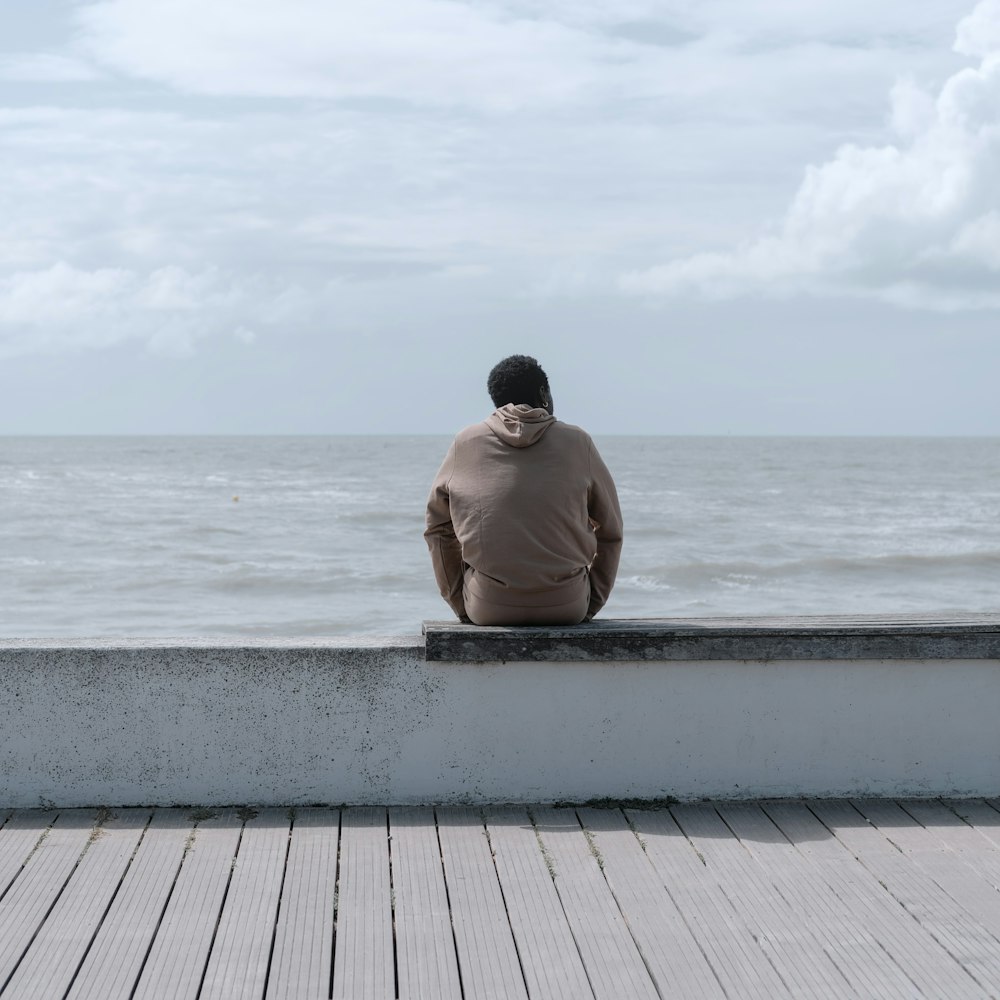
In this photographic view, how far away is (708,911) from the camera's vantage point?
3.06 meters

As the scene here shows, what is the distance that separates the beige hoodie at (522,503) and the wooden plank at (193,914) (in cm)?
110

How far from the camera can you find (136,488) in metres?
40.8

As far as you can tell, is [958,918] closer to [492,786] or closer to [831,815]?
[831,815]

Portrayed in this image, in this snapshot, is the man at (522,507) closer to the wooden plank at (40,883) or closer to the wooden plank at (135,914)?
the wooden plank at (135,914)

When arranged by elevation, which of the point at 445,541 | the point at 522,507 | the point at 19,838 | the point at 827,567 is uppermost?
the point at 522,507

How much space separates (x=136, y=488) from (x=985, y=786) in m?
39.2

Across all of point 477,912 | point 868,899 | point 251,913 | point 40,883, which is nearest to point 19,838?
point 40,883

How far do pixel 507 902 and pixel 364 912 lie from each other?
1.17 feet

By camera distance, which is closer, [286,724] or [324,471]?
[286,724]

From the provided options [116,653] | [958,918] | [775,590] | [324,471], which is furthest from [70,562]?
[324,471]

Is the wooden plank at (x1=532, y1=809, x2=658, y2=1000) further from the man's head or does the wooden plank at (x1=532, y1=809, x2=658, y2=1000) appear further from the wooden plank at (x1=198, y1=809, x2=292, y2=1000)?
the man's head

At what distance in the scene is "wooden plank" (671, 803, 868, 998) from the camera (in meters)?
2.69

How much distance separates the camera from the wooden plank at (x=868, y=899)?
2.70 metres

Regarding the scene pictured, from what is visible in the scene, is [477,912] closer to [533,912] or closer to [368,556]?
[533,912]
